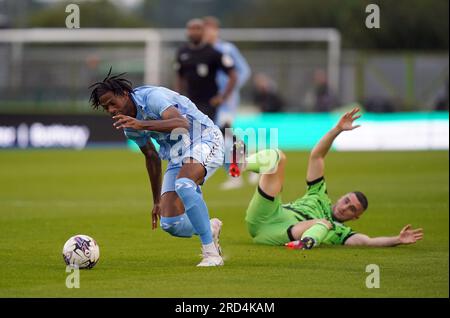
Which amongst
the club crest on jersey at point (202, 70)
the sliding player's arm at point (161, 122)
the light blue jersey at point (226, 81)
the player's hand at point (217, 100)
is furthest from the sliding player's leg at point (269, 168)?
the club crest on jersey at point (202, 70)

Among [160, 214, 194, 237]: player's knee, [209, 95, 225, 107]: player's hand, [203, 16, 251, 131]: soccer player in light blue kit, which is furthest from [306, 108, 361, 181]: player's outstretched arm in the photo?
[209, 95, 225, 107]: player's hand

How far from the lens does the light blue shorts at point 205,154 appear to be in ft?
33.7

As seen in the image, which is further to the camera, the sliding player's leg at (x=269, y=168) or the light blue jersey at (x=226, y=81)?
the light blue jersey at (x=226, y=81)

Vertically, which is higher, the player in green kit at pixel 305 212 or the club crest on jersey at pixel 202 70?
the club crest on jersey at pixel 202 70

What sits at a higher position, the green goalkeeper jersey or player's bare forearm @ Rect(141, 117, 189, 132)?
player's bare forearm @ Rect(141, 117, 189, 132)

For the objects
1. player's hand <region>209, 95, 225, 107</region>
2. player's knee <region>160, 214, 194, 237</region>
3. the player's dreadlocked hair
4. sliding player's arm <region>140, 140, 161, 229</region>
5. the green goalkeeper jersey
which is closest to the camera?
the player's dreadlocked hair

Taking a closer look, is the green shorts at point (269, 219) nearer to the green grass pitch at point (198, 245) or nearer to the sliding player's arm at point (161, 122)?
the green grass pitch at point (198, 245)

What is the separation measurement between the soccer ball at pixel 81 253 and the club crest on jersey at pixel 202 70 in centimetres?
996

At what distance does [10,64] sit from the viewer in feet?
130

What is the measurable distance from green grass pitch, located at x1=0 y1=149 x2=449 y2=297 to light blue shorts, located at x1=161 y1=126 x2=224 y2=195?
0.87 metres

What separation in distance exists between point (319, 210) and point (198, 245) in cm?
153

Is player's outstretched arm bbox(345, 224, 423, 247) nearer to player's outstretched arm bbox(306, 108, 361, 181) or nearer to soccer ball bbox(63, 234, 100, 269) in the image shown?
player's outstretched arm bbox(306, 108, 361, 181)

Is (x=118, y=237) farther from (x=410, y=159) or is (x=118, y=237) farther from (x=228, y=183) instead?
(x=410, y=159)

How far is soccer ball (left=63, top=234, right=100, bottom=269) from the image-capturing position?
10047mm
